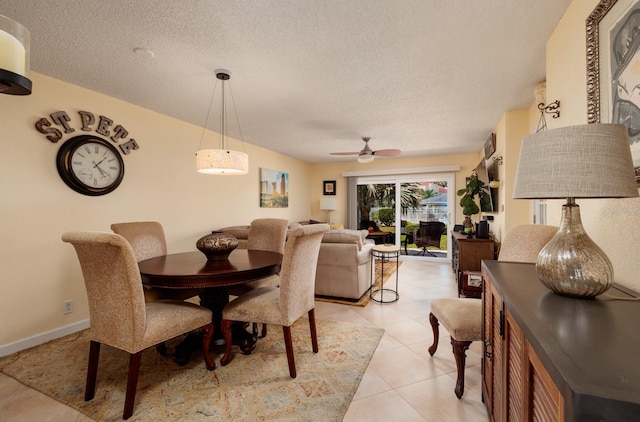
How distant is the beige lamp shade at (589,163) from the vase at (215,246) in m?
2.06

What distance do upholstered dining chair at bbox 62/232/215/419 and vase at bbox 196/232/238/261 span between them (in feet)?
2.11

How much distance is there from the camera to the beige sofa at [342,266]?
3.41 metres

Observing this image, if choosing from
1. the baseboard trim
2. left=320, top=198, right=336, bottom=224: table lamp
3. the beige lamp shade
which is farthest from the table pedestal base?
left=320, top=198, right=336, bottom=224: table lamp

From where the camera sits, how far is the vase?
228 centimetres

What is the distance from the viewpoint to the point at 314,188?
Answer: 7379 mm

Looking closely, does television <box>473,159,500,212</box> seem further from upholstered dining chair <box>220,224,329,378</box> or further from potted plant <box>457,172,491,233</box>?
upholstered dining chair <box>220,224,329,378</box>

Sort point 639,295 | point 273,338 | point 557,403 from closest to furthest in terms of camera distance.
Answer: point 557,403
point 639,295
point 273,338

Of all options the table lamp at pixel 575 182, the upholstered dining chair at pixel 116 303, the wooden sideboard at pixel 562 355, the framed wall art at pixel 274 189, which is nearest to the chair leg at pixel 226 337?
the upholstered dining chair at pixel 116 303

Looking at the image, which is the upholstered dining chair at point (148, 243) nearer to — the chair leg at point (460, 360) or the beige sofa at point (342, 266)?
the beige sofa at point (342, 266)

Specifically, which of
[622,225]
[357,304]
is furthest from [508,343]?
[357,304]

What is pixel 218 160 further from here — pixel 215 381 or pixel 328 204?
pixel 328 204

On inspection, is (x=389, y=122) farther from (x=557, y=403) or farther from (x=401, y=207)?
(x=557, y=403)

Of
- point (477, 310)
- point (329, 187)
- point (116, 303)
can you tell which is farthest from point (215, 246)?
point (329, 187)

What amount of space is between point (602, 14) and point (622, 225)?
935mm
